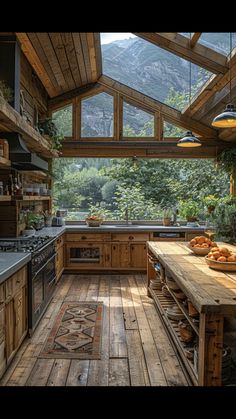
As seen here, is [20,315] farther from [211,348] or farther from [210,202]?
[210,202]

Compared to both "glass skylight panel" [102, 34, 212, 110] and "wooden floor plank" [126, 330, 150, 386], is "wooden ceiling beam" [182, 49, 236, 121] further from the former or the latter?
"wooden floor plank" [126, 330, 150, 386]

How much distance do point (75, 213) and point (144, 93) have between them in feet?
9.61

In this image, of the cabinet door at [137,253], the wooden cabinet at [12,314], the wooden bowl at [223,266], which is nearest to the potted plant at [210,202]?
A: the cabinet door at [137,253]

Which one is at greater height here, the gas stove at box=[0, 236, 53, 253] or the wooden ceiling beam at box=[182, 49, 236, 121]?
the wooden ceiling beam at box=[182, 49, 236, 121]

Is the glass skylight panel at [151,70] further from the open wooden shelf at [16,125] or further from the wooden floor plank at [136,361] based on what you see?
the wooden floor plank at [136,361]

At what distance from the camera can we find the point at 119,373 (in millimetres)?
2986

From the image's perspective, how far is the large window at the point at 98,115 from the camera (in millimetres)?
7441

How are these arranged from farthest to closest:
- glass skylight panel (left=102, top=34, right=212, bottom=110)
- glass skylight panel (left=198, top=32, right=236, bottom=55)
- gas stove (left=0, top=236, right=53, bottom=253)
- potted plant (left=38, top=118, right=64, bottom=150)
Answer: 1. potted plant (left=38, top=118, right=64, bottom=150)
2. glass skylight panel (left=102, top=34, right=212, bottom=110)
3. glass skylight panel (left=198, top=32, right=236, bottom=55)
4. gas stove (left=0, top=236, right=53, bottom=253)

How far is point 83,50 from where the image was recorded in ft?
19.0

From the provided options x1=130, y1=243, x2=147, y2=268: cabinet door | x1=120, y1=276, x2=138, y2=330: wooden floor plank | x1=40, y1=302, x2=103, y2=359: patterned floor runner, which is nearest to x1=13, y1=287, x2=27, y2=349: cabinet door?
x1=40, y1=302, x2=103, y2=359: patterned floor runner

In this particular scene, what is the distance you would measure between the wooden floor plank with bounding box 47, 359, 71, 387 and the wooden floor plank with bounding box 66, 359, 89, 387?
0.12 feet

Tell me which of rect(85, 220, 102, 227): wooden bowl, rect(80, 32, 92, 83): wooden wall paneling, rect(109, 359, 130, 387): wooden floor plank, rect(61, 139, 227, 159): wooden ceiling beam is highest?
rect(80, 32, 92, 83): wooden wall paneling

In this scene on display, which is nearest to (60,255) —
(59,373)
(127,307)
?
(127,307)

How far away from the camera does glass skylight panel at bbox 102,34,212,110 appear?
5848mm
